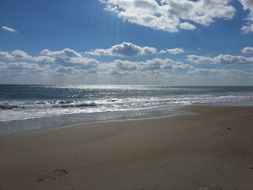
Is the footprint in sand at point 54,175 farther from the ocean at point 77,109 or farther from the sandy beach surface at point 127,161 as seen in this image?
the ocean at point 77,109

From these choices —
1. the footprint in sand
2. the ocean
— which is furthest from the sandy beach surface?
the ocean

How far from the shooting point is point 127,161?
7043 mm

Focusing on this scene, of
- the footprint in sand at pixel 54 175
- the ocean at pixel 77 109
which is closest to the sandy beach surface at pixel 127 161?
the footprint in sand at pixel 54 175

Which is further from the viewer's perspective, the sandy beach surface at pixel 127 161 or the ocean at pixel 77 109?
the ocean at pixel 77 109

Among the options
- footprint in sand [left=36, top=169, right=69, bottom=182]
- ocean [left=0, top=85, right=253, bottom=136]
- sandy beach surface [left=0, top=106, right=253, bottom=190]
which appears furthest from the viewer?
ocean [left=0, top=85, right=253, bottom=136]

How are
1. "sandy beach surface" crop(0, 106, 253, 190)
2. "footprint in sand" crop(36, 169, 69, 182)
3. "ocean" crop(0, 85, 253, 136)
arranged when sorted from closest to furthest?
"sandy beach surface" crop(0, 106, 253, 190)
"footprint in sand" crop(36, 169, 69, 182)
"ocean" crop(0, 85, 253, 136)

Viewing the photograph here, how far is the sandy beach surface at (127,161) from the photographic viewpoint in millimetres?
5449

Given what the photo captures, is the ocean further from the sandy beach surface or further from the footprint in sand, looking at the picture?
the footprint in sand

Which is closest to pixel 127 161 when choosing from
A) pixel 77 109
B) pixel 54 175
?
pixel 54 175

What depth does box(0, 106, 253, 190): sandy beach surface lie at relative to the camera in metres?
5.45

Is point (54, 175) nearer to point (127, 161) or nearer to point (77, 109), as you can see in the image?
point (127, 161)

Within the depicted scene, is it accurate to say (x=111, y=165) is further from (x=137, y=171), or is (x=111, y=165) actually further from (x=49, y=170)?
(x=49, y=170)

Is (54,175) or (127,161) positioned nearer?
(54,175)

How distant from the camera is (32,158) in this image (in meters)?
7.34
